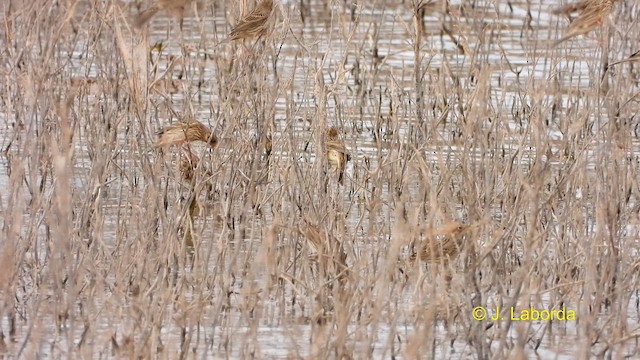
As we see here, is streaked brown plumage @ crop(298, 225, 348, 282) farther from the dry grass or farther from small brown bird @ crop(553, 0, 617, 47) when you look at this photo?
small brown bird @ crop(553, 0, 617, 47)

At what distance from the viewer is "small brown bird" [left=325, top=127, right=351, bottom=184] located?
4.14 m

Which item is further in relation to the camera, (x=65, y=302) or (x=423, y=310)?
(x=65, y=302)

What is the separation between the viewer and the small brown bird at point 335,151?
414 cm

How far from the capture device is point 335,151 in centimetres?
423

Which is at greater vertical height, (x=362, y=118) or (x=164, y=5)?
(x=164, y=5)

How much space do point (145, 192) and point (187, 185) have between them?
2.47ft

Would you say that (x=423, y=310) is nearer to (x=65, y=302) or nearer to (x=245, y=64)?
(x=65, y=302)

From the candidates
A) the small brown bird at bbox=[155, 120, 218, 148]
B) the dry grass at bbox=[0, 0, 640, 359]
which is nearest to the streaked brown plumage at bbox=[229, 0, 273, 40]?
the dry grass at bbox=[0, 0, 640, 359]

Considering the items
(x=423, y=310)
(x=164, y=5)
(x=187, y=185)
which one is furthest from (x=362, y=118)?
(x=423, y=310)

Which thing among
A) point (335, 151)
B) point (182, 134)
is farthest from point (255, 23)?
point (335, 151)

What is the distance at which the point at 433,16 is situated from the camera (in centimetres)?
843

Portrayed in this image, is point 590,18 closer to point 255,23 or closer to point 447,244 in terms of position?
point 447,244

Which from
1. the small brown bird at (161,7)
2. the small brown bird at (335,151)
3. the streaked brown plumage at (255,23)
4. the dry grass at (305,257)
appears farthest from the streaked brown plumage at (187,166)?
the small brown bird at (161,7)

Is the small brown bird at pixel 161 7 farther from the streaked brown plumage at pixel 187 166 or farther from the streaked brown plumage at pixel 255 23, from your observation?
the streaked brown plumage at pixel 187 166
